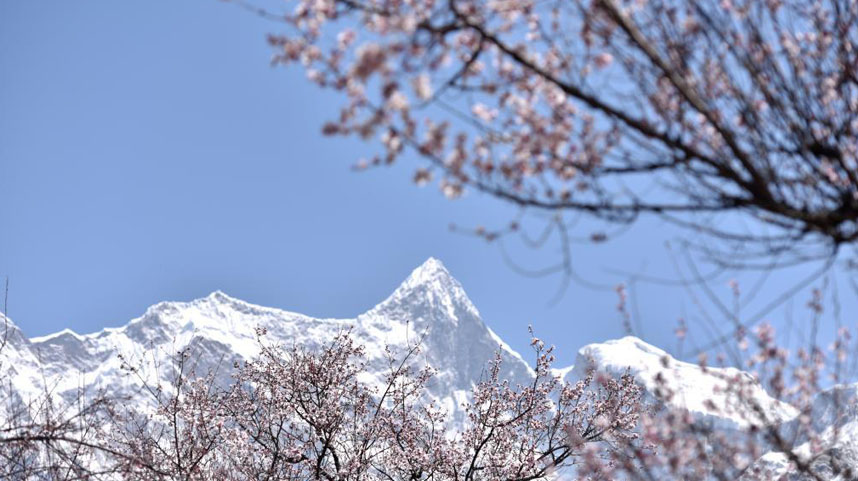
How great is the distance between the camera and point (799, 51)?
4.03m

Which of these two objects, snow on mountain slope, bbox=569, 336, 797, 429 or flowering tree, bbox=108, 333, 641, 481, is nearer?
snow on mountain slope, bbox=569, 336, 797, 429

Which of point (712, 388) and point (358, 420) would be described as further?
point (358, 420)

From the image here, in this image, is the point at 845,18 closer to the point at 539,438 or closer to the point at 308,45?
the point at 308,45

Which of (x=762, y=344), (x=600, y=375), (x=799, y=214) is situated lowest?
(x=799, y=214)

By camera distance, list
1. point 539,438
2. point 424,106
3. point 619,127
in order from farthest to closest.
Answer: point 539,438 → point 619,127 → point 424,106

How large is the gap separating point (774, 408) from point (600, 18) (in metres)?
5.04

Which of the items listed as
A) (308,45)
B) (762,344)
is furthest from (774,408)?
(308,45)

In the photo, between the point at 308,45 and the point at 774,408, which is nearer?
the point at 308,45

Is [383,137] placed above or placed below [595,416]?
below

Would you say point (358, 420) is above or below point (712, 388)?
above

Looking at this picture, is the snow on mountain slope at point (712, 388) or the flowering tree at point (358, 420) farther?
the flowering tree at point (358, 420)

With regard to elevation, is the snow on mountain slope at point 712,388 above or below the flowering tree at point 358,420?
below

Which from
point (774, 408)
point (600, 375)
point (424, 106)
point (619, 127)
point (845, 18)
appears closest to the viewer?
point (424, 106)

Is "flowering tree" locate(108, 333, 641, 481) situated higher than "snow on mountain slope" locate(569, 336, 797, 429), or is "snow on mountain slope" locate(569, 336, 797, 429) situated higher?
"flowering tree" locate(108, 333, 641, 481)
